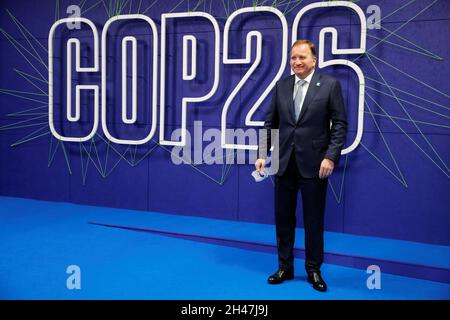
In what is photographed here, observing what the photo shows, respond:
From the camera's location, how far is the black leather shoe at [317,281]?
2.83m

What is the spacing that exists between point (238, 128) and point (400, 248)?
1.65 m

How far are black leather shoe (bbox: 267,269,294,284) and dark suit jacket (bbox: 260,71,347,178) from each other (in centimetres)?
63

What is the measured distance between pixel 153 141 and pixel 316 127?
2.15 m

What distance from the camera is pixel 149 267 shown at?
3209 mm

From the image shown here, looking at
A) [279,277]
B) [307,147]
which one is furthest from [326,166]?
[279,277]

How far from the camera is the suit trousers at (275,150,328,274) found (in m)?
2.87

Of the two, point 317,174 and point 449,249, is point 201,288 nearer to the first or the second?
point 317,174

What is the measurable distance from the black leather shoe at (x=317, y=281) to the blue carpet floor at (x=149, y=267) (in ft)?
0.12

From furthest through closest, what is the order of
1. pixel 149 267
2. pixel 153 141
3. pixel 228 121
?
pixel 153 141
pixel 228 121
pixel 149 267

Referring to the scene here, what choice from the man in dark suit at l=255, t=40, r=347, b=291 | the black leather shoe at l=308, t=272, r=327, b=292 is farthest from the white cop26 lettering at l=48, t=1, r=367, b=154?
the black leather shoe at l=308, t=272, r=327, b=292

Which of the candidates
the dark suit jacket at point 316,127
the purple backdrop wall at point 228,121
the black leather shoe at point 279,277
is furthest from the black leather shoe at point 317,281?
the purple backdrop wall at point 228,121

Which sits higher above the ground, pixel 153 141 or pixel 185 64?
pixel 185 64

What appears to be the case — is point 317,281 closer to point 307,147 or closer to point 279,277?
point 279,277

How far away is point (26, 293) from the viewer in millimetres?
2713
